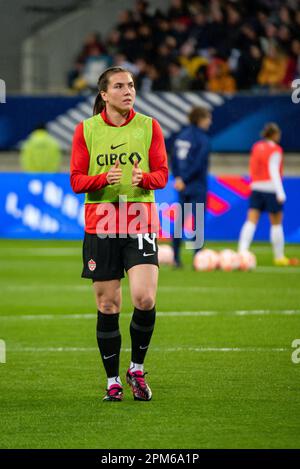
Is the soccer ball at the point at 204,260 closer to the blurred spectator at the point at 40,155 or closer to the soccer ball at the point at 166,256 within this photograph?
the soccer ball at the point at 166,256

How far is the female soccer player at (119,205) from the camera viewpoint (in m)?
8.63

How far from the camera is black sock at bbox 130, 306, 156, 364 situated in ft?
28.7

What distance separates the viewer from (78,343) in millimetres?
11781

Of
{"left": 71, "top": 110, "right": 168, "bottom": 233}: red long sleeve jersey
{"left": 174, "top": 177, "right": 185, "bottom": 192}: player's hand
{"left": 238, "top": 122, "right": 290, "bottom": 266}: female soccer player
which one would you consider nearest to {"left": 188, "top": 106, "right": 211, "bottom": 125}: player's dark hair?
{"left": 174, "top": 177, "right": 185, "bottom": 192}: player's hand

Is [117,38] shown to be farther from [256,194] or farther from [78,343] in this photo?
[78,343]

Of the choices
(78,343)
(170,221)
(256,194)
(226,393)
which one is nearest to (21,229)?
(170,221)

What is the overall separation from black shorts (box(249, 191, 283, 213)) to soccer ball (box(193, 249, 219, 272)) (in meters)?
1.21

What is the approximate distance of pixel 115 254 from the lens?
8695 millimetres

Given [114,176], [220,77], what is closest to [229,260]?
[220,77]

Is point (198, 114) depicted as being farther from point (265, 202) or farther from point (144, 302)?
point (144, 302)

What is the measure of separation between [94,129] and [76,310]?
598 cm

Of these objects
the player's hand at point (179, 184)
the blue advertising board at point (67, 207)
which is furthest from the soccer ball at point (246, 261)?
the blue advertising board at point (67, 207)

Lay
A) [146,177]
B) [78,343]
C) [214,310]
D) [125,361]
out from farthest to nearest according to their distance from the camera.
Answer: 1. [214,310]
2. [78,343]
3. [125,361]
4. [146,177]

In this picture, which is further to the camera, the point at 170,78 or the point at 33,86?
the point at 33,86
